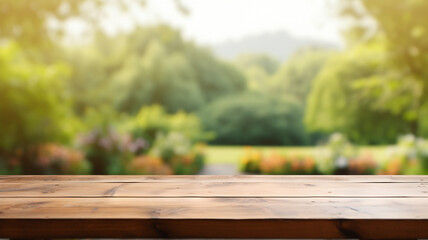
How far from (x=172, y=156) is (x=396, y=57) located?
454 centimetres

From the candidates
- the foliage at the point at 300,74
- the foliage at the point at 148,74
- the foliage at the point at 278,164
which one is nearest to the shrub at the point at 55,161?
the foliage at the point at 278,164

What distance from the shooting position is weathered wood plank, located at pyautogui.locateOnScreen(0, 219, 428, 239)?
1192 millimetres

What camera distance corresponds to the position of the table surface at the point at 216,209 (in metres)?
1.20

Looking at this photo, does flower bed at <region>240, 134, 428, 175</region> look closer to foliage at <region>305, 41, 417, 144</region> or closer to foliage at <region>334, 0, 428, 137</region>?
foliage at <region>334, 0, 428, 137</region>

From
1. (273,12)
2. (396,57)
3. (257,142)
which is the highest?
(273,12)

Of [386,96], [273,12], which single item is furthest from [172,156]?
[273,12]

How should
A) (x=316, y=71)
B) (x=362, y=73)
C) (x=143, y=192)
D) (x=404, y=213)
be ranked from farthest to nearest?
(x=316, y=71) → (x=362, y=73) → (x=143, y=192) → (x=404, y=213)

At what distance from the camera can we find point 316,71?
15984 mm

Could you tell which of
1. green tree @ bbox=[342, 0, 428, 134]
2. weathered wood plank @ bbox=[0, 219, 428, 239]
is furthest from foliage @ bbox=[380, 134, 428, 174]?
weathered wood plank @ bbox=[0, 219, 428, 239]

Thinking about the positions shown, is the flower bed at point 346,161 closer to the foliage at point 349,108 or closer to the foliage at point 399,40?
the foliage at point 399,40

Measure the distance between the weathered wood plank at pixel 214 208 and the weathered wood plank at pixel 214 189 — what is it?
0.25 ft

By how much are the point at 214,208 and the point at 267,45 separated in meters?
18.2

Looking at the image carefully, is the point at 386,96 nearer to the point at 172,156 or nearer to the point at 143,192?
the point at 172,156

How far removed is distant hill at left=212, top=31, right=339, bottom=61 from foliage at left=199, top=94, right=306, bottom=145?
4.52 meters
